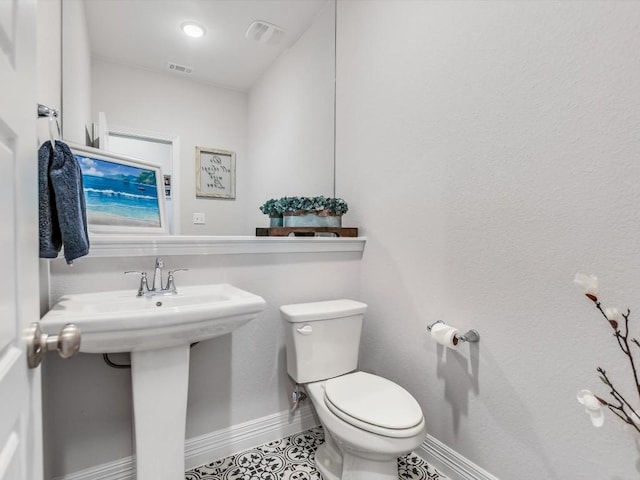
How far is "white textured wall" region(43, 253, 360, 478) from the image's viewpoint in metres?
1.24

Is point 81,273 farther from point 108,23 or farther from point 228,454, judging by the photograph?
point 108,23

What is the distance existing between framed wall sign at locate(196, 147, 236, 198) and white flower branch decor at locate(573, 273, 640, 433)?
1609mm

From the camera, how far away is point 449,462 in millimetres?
1410

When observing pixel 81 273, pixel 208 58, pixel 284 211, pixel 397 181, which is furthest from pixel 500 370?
pixel 208 58

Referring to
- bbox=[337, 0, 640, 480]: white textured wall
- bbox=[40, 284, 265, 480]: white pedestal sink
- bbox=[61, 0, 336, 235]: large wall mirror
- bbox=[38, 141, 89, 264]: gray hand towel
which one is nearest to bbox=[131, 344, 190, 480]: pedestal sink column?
bbox=[40, 284, 265, 480]: white pedestal sink

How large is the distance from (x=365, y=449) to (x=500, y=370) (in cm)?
58

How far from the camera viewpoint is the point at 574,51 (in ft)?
3.38

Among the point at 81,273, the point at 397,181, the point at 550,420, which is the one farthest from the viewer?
the point at 397,181

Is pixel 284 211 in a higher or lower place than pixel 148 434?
higher

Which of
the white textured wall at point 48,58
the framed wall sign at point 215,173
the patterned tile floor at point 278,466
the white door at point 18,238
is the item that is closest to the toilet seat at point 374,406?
the patterned tile floor at point 278,466

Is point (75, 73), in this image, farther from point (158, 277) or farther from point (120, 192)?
point (158, 277)

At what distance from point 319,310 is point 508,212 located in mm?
898

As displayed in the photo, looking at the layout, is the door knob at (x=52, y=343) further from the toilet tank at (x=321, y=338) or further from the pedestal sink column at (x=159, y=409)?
the toilet tank at (x=321, y=338)

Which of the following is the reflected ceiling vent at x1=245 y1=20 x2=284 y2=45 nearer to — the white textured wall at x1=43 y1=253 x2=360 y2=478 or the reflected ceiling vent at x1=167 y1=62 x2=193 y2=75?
the reflected ceiling vent at x1=167 y1=62 x2=193 y2=75
